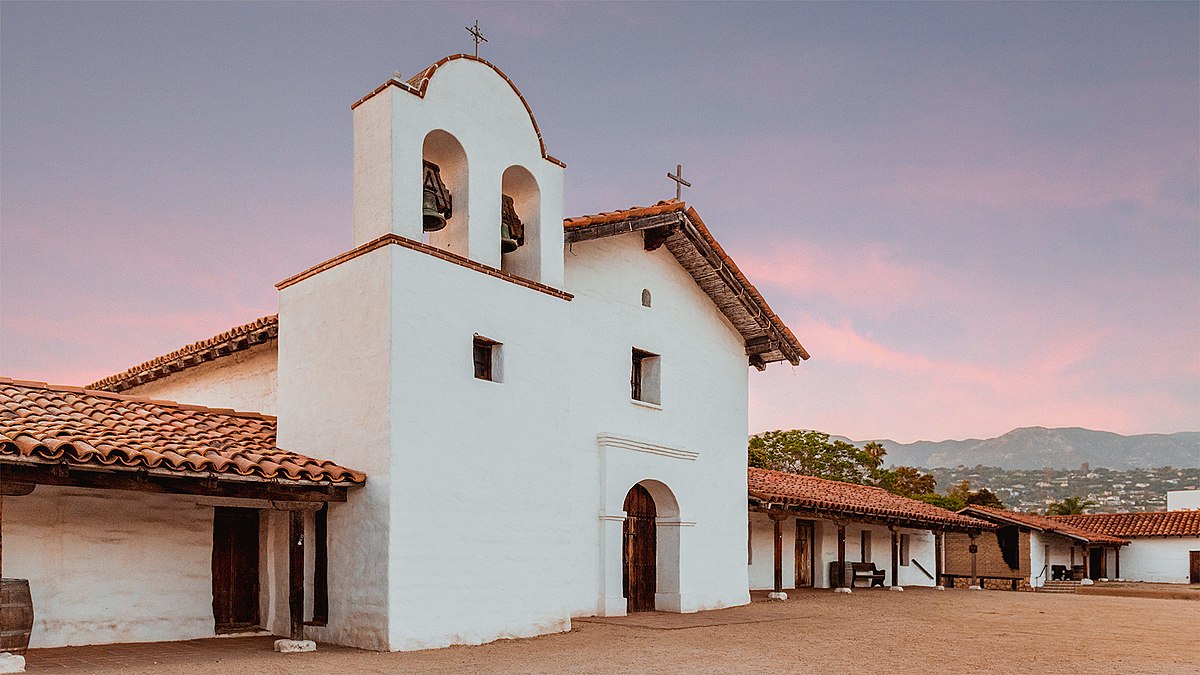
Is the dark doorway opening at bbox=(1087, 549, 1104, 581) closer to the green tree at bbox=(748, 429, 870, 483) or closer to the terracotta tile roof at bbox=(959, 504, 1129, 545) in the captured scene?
the terracotta tile roof at bbox=(959, 504, 1129, 545)

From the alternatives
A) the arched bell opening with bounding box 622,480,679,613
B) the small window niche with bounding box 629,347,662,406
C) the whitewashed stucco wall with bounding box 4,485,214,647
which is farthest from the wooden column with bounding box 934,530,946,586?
the whitewashed stucco wall with bounding box 4,485,214,647

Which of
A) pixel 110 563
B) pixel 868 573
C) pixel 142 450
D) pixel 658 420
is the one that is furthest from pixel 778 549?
pixel 142 450

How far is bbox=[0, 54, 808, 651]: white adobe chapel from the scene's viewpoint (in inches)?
421

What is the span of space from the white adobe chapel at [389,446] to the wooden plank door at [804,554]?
31.9ft

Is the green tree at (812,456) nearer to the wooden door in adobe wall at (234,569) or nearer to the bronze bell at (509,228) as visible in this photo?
the bronze bell at (509,228)

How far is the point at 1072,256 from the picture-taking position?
20.0 meters

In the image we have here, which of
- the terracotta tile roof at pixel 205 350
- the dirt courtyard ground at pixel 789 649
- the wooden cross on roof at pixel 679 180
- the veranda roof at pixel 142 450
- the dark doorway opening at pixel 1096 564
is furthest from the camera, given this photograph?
the dark doorway opening at pixel 1096 564

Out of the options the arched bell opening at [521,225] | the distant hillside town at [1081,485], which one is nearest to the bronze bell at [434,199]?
the arched bell opening at [521,225]

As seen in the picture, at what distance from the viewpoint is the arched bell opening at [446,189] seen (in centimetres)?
1237

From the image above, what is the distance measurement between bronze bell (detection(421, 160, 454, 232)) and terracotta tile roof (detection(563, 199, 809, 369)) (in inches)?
88.4

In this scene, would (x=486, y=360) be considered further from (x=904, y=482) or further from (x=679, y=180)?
(x=904, y=482)

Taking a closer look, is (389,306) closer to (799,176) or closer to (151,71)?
(151,71)

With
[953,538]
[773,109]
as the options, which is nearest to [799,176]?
[773,109]

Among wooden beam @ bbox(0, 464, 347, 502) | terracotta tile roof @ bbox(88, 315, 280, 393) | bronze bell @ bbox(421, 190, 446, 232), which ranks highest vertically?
bronze bell @ bbox(421, 190, 446, 232)
